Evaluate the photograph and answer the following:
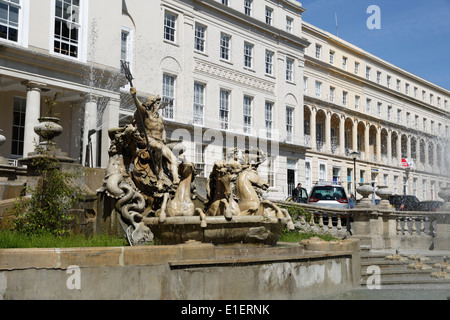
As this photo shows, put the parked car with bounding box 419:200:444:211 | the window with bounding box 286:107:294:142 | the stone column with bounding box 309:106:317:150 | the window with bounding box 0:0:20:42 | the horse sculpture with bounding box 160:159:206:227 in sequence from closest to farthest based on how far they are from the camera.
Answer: the horse sculpture with bounding box 160:159:206:227
the window with bounding box 0:0:20:42
the parked car with bounding box 419:200:444:211
the window with bounding box 286:107:294:142
the stone column with bounding box 309:106:317:150

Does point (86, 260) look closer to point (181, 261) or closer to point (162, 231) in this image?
point (181, 261)

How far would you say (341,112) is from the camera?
5106cm

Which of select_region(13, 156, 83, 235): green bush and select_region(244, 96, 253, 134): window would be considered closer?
select_region(13, 156, 83, 235): green bush

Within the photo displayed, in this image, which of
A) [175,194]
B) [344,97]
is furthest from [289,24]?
[175,194]

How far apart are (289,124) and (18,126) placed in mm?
22089

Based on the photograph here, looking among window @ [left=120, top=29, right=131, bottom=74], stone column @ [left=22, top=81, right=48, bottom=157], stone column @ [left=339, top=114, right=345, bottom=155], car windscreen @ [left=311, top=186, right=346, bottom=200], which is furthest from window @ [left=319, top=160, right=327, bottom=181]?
stone column @ [left=22, top=81, right=48, bottom=157]

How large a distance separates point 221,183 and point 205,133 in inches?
991

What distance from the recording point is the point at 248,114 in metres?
37.6

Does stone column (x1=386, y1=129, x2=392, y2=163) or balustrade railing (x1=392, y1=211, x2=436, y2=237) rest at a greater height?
stone column (x1=386, y1=129, x2=392, y2=163)

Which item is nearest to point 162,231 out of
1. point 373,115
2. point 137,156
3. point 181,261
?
point 181,261

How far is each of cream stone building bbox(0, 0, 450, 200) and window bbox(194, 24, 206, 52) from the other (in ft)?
0.34

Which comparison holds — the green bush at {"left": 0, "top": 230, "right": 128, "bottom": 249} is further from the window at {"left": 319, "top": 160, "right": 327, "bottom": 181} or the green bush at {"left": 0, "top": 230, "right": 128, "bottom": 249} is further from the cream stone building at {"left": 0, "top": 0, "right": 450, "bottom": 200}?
the window at {"left": 319, "top": 160, "right": 327, "bottom": 181}

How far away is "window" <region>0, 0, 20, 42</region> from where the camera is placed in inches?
861

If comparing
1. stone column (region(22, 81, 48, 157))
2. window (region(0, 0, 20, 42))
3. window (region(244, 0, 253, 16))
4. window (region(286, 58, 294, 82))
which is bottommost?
stone column (region(22, 81, 48, 157))
